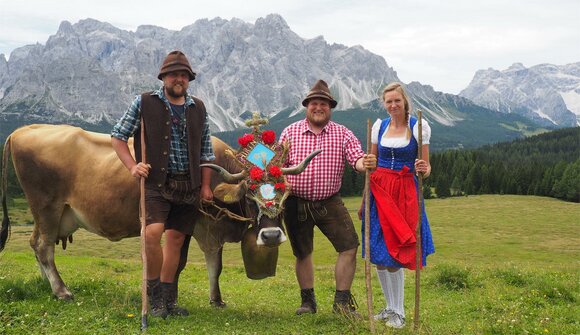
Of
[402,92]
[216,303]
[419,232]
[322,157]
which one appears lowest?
[216,303]

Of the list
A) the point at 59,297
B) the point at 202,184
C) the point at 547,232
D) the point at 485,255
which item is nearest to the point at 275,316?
the point at 202,184

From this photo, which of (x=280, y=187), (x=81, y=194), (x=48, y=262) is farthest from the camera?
(x=48, y=262)

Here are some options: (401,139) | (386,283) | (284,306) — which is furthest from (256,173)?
(284,306)

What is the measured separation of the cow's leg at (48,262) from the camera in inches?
352

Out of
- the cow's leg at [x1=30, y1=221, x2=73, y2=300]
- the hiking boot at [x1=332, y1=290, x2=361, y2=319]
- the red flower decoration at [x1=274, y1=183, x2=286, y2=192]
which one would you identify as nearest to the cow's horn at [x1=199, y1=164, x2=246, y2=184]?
the red flower decoration at [x1=274, y1=183, x2=286, y2=192]

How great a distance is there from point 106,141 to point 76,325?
3.52 meters

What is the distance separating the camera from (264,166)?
8203mm

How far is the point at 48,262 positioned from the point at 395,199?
6256 mm

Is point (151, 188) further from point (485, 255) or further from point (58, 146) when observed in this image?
point (485, 255)

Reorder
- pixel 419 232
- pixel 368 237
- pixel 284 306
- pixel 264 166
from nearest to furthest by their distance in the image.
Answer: pixel 419 232 → pixel 368 237 → pixel 264 166 → pixel 284 306

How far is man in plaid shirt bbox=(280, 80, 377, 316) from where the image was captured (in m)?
8.14

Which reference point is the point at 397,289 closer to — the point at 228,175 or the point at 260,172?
the point at 260,172

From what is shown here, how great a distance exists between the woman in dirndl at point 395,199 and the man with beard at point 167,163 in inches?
107

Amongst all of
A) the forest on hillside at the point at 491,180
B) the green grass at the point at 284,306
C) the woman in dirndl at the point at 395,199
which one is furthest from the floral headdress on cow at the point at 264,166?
the forest on hillside at the point at 491,180
